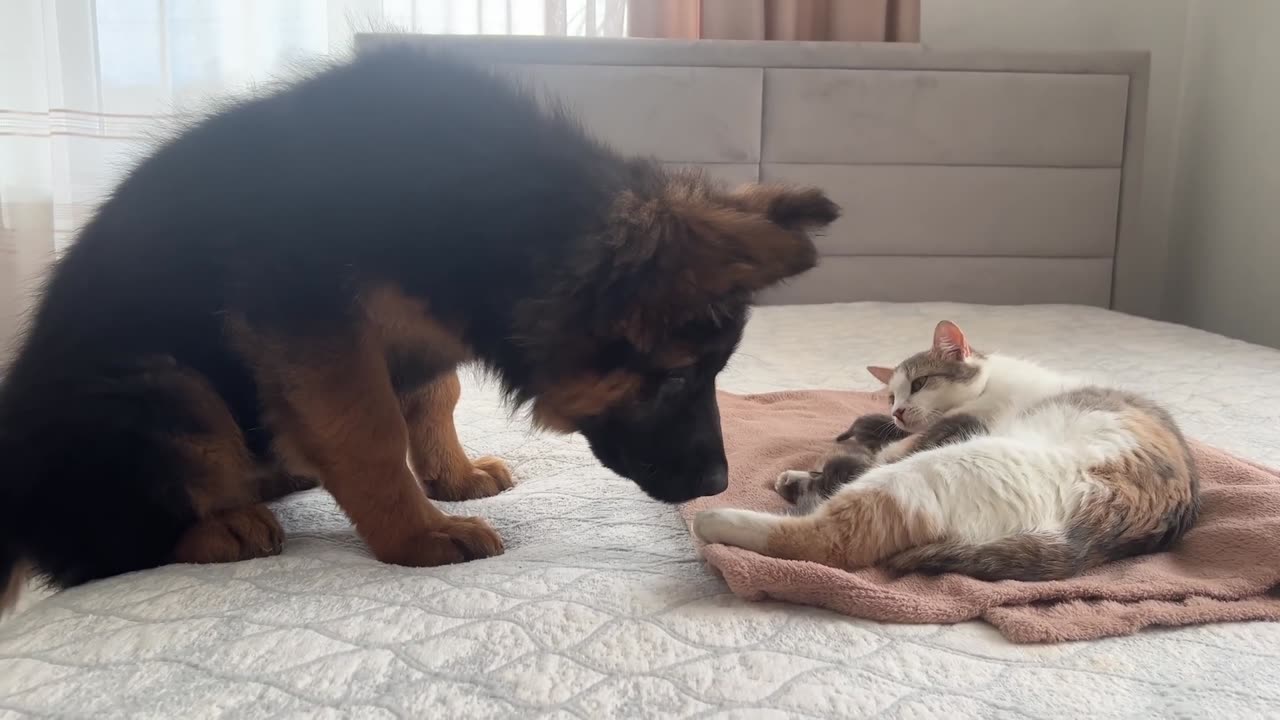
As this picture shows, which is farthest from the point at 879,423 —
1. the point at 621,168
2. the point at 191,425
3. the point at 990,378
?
the point at 191,425

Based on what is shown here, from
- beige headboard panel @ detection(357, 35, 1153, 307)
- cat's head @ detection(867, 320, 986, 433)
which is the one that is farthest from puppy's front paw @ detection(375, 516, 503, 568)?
beige headboard panel @ detection(357, 35, 1153, 307)

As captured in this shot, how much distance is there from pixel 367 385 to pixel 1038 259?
11.6ft

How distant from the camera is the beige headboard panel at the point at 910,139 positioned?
3.73m

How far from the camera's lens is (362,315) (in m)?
1.23

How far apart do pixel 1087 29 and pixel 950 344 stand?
129 inches

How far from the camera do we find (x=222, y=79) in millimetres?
3600

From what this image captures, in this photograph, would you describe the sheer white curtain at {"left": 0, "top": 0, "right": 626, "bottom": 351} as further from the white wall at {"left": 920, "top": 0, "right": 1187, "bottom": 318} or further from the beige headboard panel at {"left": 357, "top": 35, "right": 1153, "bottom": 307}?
the white wall at {"left": 920, "top": 0, "right": 1187, "bottom": 318}

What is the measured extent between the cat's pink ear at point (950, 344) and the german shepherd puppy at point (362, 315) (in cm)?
85

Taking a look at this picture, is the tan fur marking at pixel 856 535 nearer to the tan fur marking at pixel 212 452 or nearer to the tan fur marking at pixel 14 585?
the tan fur marking at pixel 212 452

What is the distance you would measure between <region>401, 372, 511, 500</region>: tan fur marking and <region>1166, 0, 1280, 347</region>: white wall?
356cm

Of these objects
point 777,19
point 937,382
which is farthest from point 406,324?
point 777,19

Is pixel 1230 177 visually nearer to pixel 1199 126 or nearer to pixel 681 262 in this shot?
pixel 1199 126

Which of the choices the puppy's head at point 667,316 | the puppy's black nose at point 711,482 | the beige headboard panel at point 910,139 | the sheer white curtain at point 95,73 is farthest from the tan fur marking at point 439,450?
the beige headboard panel at point 910,139

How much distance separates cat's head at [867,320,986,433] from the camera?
1.86 m
